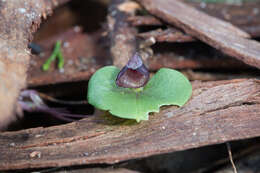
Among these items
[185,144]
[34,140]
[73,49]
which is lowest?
[185,144]

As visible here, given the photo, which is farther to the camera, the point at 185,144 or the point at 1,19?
the point at 1,19

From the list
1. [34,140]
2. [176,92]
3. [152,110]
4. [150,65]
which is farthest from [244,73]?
[34,140]

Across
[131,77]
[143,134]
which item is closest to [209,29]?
[131,77]

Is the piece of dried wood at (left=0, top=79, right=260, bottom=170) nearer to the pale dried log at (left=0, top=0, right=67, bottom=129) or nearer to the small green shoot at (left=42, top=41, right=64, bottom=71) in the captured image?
the pale dried log at (left=0, top=0, right=67, bottom=129)

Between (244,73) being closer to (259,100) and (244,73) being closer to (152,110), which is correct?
(259,100)

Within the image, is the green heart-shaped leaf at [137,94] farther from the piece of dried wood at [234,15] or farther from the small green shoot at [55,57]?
the small green shoot at [55,57]

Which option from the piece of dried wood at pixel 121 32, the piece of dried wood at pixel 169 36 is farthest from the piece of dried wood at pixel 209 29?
the piece of dried wood at pixel 121 32

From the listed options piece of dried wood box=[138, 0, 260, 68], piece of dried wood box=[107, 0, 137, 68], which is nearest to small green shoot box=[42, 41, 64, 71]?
piece of dried wood box=[107, 0, 137, 68]

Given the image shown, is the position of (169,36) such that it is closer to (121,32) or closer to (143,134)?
(121,32)
